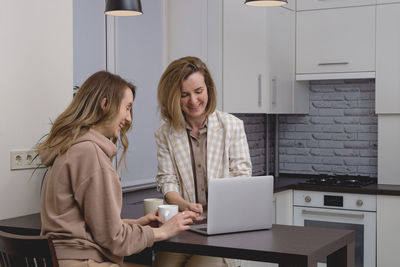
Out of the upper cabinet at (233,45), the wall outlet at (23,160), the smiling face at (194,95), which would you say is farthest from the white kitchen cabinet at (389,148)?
the wall outlet at (23,160)

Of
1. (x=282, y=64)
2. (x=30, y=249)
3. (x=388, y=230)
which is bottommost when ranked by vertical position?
(x=388, y=230)

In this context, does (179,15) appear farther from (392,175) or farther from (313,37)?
(392,175)

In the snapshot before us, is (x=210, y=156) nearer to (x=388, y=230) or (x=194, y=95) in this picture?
(x=194, y=95)

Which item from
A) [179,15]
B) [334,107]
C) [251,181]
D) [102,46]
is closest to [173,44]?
[179,15]

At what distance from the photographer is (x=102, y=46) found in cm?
384

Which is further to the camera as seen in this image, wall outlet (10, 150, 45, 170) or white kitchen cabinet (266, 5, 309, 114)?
white kitchen cabinet (266, 5, 309, 114)

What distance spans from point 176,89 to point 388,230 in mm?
2188

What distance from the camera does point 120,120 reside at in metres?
2.17

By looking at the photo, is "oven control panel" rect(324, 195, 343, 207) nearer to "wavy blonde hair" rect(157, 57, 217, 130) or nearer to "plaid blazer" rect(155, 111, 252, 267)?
"plaid blazer" rect(155, 111, 252, 267)

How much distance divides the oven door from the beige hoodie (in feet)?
8.22

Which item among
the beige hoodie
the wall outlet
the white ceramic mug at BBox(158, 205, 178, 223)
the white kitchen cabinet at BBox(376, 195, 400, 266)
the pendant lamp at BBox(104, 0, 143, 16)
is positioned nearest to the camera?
the beige hoodie

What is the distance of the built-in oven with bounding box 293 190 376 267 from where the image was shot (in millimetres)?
4180

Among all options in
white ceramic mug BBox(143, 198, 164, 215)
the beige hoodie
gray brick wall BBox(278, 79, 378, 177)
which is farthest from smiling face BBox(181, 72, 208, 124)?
gray brick wall BBox(278, 79, 378, 177)

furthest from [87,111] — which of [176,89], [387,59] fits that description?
[387,59]
